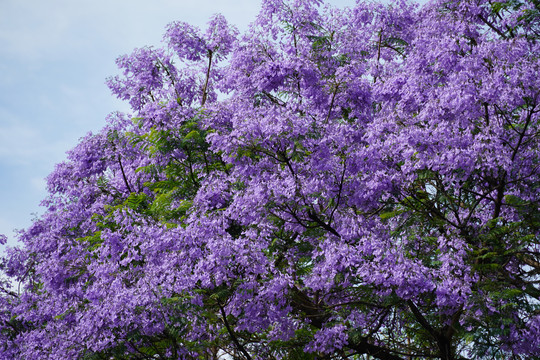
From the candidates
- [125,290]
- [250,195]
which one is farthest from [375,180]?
[125,290]

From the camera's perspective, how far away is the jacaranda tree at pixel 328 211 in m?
8.98

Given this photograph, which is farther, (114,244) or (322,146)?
(114,244)

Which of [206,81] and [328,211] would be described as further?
[206,81]

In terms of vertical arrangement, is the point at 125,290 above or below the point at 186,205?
Result: below

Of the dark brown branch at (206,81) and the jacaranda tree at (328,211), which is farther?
the dark brown branch at (206,81)

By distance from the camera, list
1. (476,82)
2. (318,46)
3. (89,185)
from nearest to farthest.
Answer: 1. (476,82)
2. (318,46)
3. (89,185)

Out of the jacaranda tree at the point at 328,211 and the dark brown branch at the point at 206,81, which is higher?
the dark brown branch at the point at 206,81

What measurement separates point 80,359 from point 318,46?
Result: 8144 millimetres

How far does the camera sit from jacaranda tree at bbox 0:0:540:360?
353 inches

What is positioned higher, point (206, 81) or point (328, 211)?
point (206, 81)

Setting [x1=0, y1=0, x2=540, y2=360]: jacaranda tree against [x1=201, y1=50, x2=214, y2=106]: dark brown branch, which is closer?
[x1=0, y1=0, x2=540, y2=360]: jacaranda tree

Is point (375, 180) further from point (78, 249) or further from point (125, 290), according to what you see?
point (78, 249)

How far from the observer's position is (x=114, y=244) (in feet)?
34.0

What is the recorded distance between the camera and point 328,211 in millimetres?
9836
